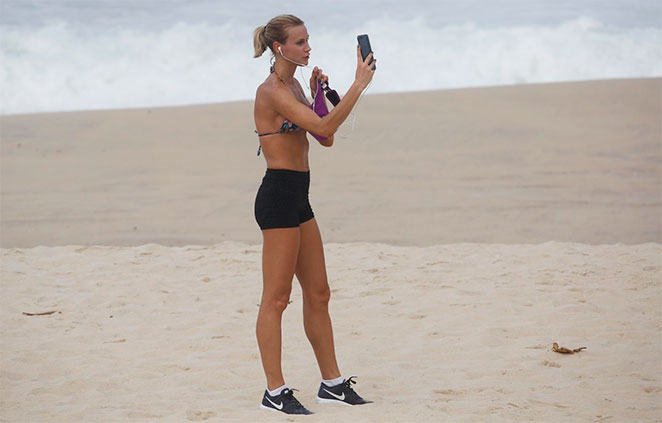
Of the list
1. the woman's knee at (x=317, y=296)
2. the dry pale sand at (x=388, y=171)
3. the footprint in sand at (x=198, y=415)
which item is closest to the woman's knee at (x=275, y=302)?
the woman's knee at (x=317, y=296)

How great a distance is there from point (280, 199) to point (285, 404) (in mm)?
998

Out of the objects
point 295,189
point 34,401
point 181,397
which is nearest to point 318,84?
point 295,189

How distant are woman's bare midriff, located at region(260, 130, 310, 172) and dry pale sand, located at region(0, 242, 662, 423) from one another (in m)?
1.20

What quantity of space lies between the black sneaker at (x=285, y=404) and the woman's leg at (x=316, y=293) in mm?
255

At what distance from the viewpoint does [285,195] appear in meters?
4.12

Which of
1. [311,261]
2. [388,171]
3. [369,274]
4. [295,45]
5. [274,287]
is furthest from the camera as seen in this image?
[388,171]

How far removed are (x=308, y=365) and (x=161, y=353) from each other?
3.22 feet

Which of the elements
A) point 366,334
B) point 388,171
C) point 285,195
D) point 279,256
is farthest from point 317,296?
point 388,171

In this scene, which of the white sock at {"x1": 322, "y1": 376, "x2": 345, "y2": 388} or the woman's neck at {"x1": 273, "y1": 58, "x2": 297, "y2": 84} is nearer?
the woman's neck at {"x1": 273, "y1": 58, "x2": 297, "y2": 84}

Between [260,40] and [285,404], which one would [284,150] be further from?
[285,404]

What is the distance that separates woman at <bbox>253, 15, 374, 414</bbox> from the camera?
13.2 feet

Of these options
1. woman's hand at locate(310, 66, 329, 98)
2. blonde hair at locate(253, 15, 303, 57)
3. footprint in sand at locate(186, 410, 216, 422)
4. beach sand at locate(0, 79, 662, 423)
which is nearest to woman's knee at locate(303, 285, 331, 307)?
beach sand at locate(0, 79, 662, 423)

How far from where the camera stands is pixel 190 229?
11250mm

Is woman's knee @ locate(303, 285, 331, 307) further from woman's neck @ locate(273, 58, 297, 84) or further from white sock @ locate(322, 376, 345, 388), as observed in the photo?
woman's neck @ locate(273, 58, 297, 84)
